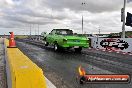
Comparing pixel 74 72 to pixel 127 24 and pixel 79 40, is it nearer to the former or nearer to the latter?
pixel 79 40

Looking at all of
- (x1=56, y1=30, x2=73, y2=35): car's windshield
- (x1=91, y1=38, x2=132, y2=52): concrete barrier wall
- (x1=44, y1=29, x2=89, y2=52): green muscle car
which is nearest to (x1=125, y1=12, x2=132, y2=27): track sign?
(x1=91, y1=38, x2=132, y2=52): concrete barrier wall

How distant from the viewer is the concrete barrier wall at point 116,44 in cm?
2305

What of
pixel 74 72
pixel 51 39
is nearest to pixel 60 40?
pixel 51 39

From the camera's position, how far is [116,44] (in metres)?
24.2

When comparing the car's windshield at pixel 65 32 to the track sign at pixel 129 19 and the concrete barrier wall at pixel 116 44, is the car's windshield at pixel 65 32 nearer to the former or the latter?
the concrete barrier wall at pixel 116 44

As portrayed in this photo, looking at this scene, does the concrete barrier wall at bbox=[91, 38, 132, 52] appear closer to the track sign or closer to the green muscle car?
the green muscle car

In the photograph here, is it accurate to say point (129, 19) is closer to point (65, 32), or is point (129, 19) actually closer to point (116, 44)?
point (116, 44)

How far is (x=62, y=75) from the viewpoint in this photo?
9.88 metres

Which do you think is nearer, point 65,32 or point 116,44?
point 65,32

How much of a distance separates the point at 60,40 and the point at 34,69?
48.2 feet

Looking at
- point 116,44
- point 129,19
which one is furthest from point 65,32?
point 129,19

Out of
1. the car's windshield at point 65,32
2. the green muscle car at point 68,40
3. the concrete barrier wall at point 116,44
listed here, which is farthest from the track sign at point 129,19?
the green muscle car at point 68,40

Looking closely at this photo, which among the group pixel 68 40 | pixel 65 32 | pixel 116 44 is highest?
pixel 65 32

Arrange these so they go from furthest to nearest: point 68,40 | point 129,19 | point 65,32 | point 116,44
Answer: point 129,19 → point 116,44 → point 65,32 → point 68,40
